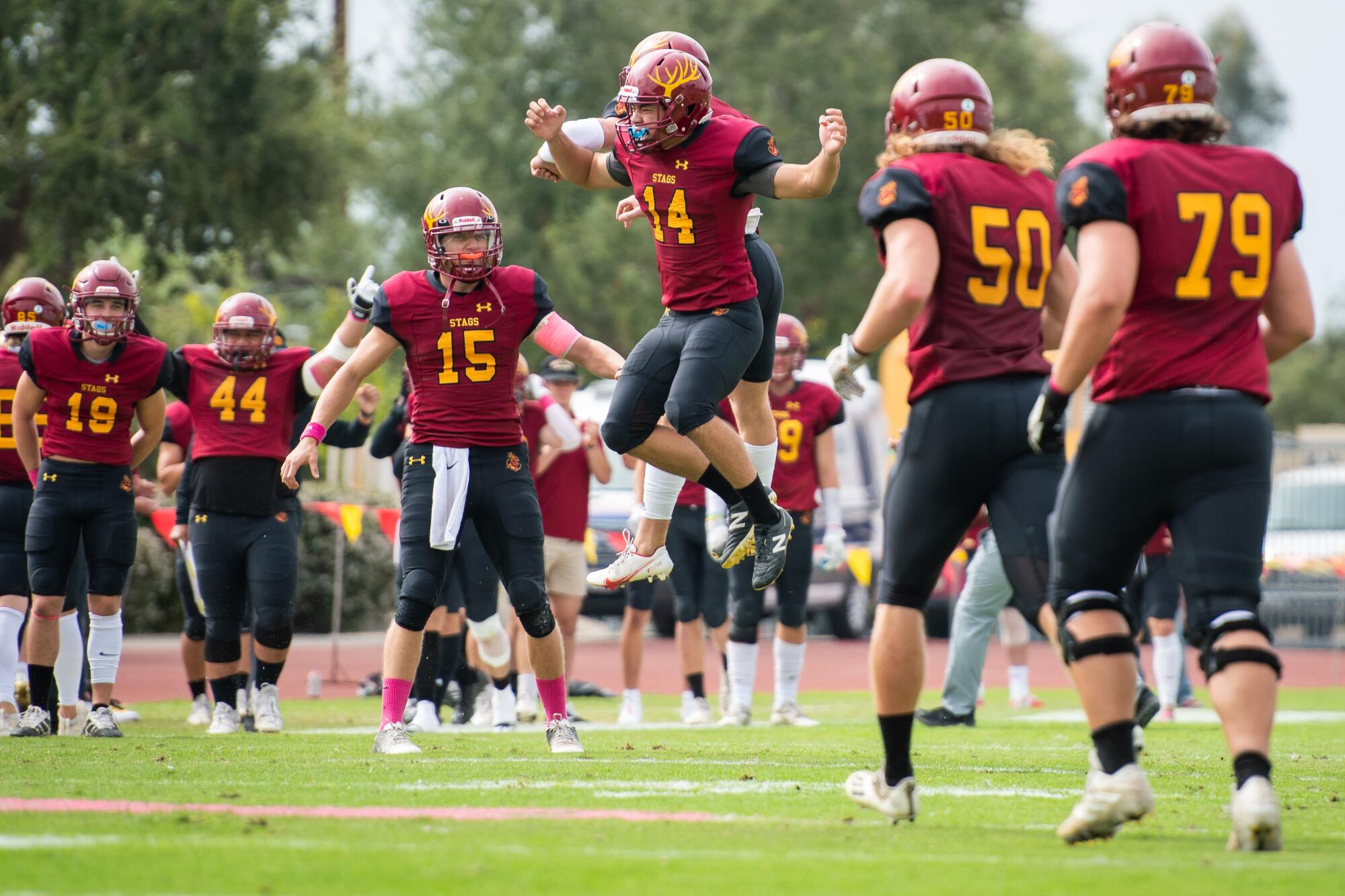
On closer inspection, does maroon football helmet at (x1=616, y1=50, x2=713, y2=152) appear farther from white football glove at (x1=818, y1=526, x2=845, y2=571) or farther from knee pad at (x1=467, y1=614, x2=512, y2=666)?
white football glove at (x1=818, y1=526, x2=845, y2=571)

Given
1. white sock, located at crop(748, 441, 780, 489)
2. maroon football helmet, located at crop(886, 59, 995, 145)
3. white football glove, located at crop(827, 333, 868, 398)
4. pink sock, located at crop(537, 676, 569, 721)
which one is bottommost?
pink sock, located at crop(537, 676, 569, 721)

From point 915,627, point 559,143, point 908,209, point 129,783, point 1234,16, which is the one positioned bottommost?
point 129,783

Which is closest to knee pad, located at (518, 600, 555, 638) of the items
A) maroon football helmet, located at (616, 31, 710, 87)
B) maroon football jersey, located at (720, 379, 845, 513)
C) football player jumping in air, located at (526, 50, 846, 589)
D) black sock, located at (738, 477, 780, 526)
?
football player jumping in air, located at (526, 50, 846, 589)

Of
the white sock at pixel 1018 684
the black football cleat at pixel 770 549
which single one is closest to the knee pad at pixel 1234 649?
the black football cleat at pixel 770 549

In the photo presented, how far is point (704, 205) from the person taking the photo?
6.94 m

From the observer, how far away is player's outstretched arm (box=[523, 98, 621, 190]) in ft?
24.1

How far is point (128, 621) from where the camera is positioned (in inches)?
719

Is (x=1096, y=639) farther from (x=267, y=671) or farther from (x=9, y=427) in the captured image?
(x=9, y=427)

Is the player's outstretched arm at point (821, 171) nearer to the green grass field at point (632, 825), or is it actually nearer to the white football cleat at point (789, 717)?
the green grass field at point (632, 825)

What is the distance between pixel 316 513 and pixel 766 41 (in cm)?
1887

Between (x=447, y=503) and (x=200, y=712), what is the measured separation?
160 inches

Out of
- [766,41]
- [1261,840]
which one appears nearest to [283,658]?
[1261,840]

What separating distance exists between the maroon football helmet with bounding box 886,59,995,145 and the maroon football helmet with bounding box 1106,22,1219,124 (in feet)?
1.83

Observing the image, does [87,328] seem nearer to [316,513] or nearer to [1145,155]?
[1145,155]
